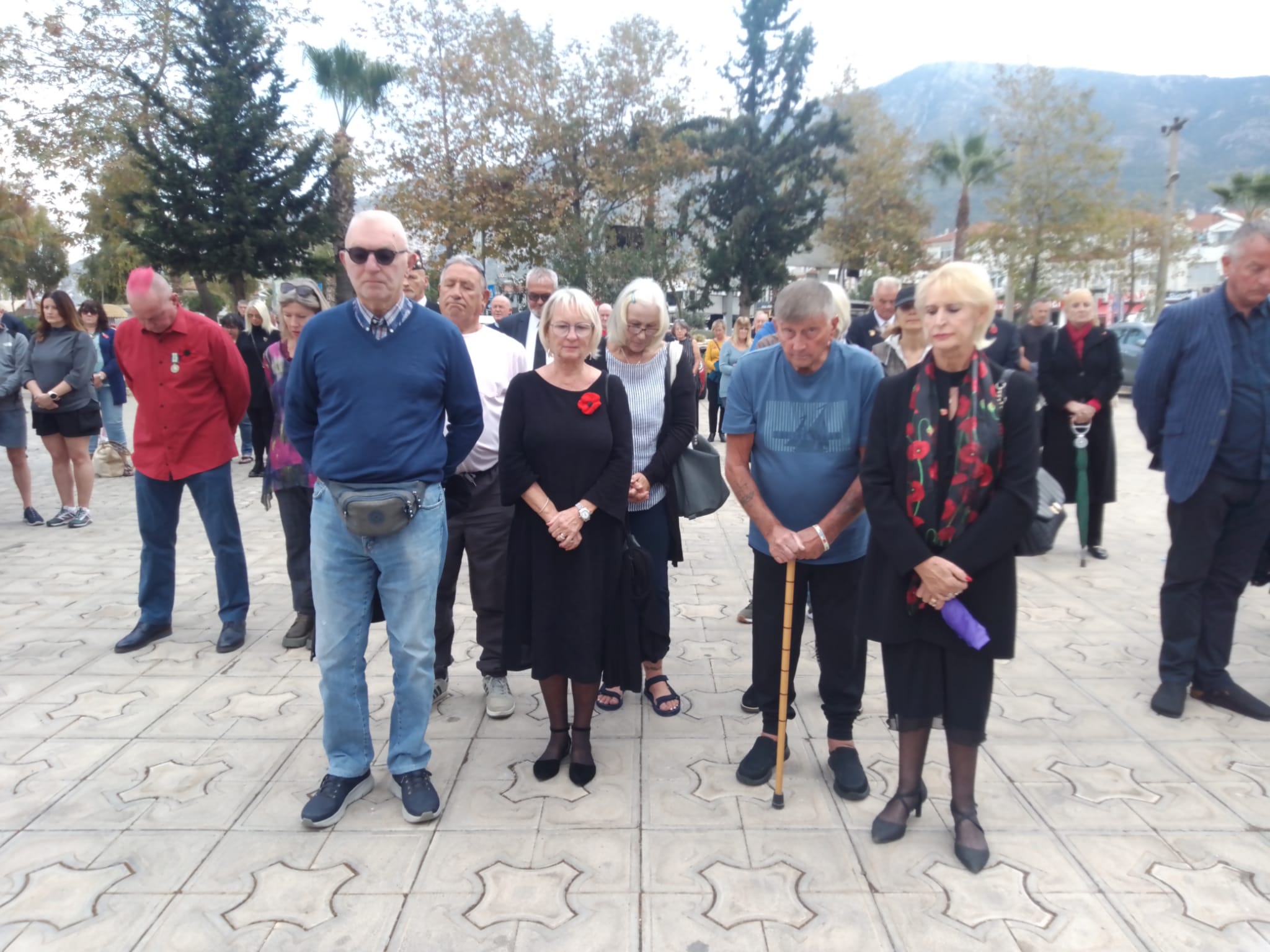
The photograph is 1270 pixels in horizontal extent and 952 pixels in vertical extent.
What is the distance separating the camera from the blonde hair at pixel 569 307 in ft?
10.5

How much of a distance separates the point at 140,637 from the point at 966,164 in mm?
47181

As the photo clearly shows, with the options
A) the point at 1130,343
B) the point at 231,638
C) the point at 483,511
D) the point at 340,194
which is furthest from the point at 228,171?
the point at 1130,343

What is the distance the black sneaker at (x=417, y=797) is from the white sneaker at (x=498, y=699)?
72cm

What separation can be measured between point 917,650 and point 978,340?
3.48 feet

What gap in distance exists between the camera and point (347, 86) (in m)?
24.4

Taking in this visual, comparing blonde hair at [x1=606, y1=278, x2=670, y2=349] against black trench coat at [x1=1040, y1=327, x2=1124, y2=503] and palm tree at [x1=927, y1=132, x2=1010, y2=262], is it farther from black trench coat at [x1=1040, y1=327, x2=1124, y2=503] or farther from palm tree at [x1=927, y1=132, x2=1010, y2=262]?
palm tree at [x1=927, y1=132, x2=1010, y2=262]

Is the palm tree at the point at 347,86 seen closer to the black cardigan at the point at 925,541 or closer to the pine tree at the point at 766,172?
the pine tree at the point at 766,172

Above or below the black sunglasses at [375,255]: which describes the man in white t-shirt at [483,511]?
below

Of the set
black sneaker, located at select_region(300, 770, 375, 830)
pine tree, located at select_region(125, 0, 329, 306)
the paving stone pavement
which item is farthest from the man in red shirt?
pine tree, located at select_region(125, 0, 329, 306)

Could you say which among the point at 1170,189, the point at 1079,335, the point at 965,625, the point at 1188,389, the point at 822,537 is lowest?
the point at 965,625

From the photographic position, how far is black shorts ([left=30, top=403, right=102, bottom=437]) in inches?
292

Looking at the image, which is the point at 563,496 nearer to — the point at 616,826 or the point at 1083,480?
the point at 616,826

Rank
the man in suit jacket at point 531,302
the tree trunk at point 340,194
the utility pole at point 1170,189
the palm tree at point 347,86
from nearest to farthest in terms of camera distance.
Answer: the man in suit jacket at point 531,302 → the tree trunk at point 340,194 → the palm tree at point 347,86 → the utility pole at point 1170,189

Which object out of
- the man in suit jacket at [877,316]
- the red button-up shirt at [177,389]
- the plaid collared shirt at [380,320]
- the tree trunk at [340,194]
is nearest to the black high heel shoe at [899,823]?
the plaid collared shirt at [380,320]
